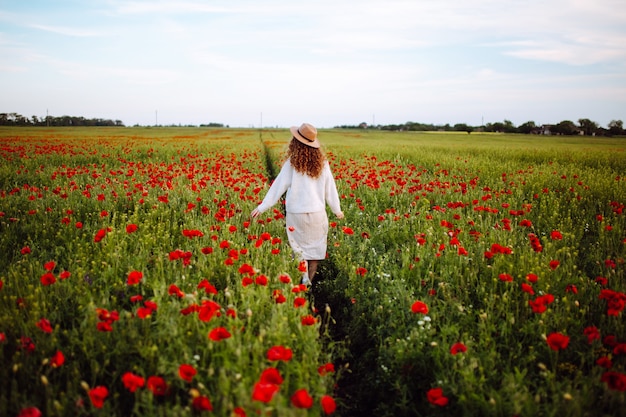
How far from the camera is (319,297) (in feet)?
16.0

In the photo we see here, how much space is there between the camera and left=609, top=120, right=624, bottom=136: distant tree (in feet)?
222

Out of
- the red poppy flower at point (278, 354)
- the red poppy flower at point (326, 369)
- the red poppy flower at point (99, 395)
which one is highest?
the red poppy flower at point (278, 354)

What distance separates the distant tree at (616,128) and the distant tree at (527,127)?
40.9 feet

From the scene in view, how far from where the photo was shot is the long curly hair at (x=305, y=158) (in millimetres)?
4855

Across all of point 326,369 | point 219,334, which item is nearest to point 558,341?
point 326,369

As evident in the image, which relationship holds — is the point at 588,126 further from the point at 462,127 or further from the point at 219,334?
the point at 219,334

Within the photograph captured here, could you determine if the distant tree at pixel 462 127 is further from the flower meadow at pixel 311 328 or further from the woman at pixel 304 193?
the woman at pixel 304 193

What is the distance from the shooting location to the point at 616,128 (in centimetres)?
6838

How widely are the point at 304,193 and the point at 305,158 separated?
0.44 m

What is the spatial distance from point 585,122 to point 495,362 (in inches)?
3468

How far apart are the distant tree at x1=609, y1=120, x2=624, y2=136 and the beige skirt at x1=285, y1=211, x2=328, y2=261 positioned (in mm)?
81970

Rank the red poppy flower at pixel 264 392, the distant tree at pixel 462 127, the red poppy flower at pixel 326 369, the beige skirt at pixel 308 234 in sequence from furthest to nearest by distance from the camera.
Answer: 1. the distant tree at pixel 462 127
2. the beige skirt at pixel 308 234
3. the red poppy flower at pixel 326 369
4. the red poppy flower at pixel 264 392

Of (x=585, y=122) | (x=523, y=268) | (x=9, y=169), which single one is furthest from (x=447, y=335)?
(x=585, y=122)

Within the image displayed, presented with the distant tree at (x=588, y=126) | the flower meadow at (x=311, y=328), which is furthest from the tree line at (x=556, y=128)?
the flower meadow at (x=311, y=328)
